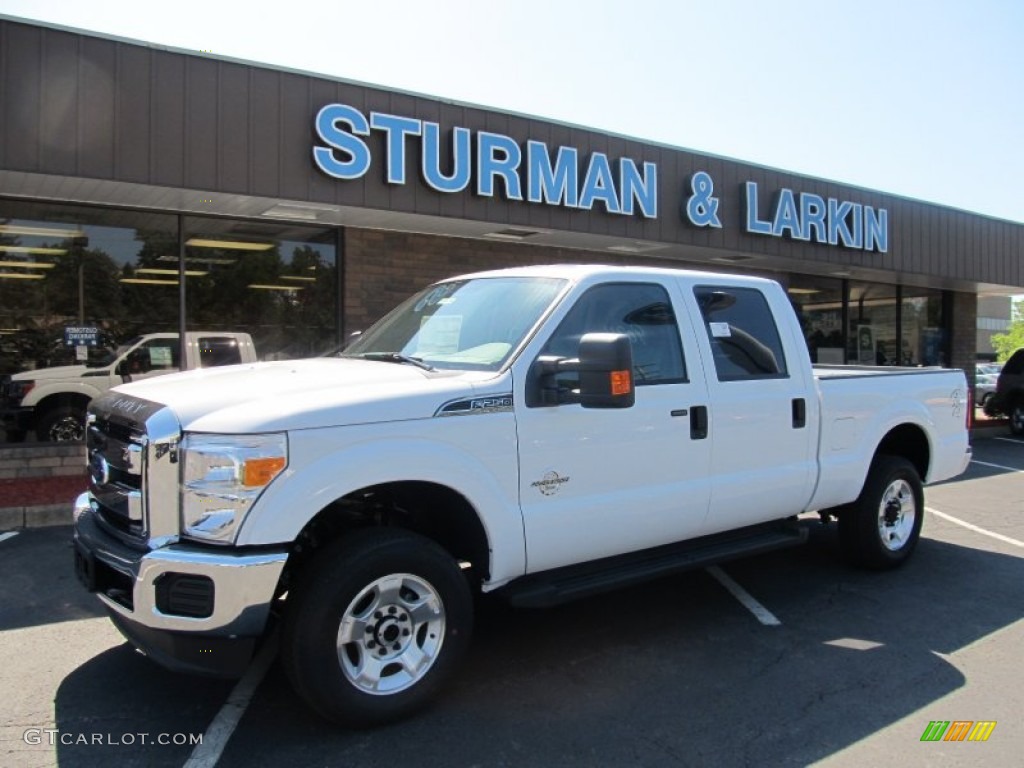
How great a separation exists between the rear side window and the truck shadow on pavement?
19.2 feet

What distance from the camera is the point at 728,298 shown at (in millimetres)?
4996

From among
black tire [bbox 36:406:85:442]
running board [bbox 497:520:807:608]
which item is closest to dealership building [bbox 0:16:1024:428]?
black tire [bbox 36:406:85:442]

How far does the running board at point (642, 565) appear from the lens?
3.90m

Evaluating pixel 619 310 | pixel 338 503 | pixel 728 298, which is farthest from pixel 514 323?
pixel 728 298

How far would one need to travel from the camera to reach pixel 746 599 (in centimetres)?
528

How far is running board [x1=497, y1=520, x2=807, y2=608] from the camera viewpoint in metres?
3.90

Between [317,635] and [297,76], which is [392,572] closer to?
[317,635]

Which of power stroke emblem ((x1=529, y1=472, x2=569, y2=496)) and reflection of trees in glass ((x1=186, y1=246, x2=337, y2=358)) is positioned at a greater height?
reflection of trees in glass ((x1=186, y1=246, x2=337, y2=358))

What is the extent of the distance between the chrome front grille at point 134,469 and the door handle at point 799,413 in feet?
11.9

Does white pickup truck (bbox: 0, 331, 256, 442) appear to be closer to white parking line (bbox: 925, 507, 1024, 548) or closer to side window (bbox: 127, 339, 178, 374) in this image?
side window (bbox: 127, 339, 178, 374)

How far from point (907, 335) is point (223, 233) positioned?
15.7 m

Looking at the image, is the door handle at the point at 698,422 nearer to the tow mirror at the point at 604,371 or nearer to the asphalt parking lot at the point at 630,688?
the tow mirror at the point at 604,371

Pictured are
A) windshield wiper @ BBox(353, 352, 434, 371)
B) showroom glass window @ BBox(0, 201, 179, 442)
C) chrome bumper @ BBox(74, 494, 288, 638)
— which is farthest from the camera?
showroom glass window @ BBox(0, 201, 179, 442)

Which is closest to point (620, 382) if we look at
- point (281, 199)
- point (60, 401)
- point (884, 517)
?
point (884, 517)
